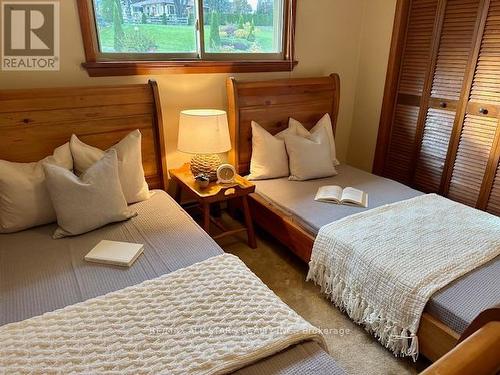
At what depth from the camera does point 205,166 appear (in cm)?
238

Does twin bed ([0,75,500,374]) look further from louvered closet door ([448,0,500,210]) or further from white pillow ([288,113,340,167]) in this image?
louvered closet door ([448,0,500,210])

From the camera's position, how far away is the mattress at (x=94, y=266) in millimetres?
1136

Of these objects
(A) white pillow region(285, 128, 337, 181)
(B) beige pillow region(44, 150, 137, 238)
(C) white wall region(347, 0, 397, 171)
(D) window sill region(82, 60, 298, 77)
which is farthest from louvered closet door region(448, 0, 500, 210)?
(B) beige pillow region(44, 150, 137, 238)

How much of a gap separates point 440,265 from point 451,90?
5.32ft

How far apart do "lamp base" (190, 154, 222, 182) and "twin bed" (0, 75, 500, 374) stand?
0.22m

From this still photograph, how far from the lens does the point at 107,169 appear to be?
1.84m

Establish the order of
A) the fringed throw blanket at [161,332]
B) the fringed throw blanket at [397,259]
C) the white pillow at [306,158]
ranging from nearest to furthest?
the fringed throw blanket at [161,332] → the fringed throw blanket at [397,259] → the white pillow at [306,158]

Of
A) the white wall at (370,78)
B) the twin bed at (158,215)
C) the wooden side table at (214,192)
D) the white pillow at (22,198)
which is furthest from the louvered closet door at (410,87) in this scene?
the white pillow at (22,198)

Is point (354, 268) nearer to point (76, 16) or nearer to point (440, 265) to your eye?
point (440, 265)

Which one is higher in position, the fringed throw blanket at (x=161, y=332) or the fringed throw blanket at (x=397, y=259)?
the fringed throw blanket at (x=161, y=332)

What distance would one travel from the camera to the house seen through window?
7.25 ft

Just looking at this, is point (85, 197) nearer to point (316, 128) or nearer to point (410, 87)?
point (316, 128)

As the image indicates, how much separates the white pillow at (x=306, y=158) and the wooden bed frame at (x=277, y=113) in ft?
0.95

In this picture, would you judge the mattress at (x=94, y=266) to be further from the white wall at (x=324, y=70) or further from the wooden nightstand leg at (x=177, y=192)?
the white wall at (x=324, y=70)
